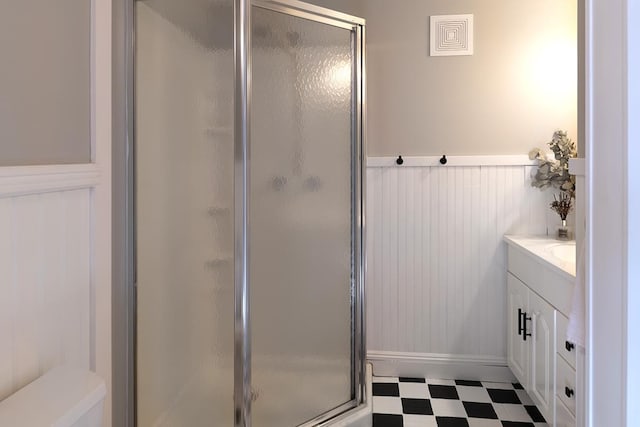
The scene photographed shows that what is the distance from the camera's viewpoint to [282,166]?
1.84 metres

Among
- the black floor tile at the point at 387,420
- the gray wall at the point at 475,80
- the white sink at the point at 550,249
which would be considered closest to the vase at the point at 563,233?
the white sink at the point at 550,249

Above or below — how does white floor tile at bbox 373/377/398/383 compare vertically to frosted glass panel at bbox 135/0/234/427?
below

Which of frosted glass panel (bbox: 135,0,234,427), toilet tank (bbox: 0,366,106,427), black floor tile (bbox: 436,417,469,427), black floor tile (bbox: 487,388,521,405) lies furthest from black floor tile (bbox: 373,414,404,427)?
toilet tank (bbox: 0,366,106,427)

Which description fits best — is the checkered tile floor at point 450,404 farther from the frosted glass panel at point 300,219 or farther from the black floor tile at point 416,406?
the frosted glass panel at point 300,219

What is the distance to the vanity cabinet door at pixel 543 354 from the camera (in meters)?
1.80

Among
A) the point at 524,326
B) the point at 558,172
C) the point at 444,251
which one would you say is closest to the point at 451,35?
the point at 558,172

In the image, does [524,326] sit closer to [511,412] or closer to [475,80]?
[511,412]

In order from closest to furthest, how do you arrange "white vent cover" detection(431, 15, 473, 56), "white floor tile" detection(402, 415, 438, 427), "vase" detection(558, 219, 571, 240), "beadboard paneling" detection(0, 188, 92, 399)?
"beadboard paneling" detection(0, 188, 92, 399) → "white floor tile" detection(402, 415, 438, 427) → "vase" detection(558, 219, 571, 240) → "white vent cover" detection(431, 15, 473, 56)

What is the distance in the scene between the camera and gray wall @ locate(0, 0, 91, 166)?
969 millimetres

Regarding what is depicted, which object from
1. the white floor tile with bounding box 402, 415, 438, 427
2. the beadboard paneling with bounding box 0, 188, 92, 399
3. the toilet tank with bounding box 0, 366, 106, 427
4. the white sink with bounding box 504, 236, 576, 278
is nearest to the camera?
the toilet tank with bounding box 0, 366, 106, 427

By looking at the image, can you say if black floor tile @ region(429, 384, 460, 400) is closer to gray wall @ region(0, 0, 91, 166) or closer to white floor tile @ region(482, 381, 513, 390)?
white floor tile @ region(482, 381, 513, 390)

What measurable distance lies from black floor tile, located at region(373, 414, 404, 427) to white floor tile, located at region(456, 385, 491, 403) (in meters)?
0.40

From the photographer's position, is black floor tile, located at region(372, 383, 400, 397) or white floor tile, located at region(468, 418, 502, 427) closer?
white floor tile, located at region(468, 418, 502, 427)

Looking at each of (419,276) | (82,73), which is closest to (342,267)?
(419,276)
